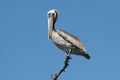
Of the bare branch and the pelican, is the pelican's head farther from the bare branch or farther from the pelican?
the bare branch

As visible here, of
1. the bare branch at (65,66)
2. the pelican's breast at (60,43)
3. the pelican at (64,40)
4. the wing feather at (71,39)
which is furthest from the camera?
the wing feather at (71,39)

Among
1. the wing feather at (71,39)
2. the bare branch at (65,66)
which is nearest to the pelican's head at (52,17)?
the wing feather at (71,39)

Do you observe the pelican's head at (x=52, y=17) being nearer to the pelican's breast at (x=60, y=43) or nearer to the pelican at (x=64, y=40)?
the pelican at (x=64, y=40)

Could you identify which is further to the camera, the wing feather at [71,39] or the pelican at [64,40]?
the wing feather at [71,39]

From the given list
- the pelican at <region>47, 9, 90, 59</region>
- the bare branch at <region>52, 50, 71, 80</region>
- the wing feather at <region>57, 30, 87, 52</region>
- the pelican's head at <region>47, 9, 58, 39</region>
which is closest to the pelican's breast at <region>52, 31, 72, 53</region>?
the pelican at <region>47, 9, 90, 59</region>

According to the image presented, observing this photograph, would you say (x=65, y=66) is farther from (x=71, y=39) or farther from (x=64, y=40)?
(x=71, y=39)

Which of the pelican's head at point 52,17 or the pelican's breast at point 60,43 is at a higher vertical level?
the pelican's head at point 52,17

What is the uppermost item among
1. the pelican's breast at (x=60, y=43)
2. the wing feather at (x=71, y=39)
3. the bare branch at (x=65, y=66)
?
the wing feather at (x=71, y=39)

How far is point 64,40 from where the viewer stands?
1502cm

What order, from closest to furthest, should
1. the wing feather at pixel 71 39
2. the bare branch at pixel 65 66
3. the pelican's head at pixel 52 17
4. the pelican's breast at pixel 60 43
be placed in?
the bare branch at pixel 65 66 → the pelican's breast at pixel 60 43 → the wing feather at pixel 71 39 → the pelican's head at pixel 52 17

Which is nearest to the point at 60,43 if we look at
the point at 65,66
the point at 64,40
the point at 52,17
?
the point at 64,40

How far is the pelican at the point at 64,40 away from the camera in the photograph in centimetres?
1434

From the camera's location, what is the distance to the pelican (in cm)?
1434

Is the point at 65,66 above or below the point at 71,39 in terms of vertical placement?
below
